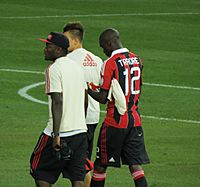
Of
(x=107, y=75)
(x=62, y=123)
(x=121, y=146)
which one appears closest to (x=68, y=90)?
(x=62, y=123)

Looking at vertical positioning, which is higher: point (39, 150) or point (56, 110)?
point (56, 110)

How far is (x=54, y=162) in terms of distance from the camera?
11.0 meters

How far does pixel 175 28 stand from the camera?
30875 millimetres

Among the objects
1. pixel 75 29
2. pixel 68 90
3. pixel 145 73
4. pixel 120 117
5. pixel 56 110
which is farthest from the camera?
pixel 145 73

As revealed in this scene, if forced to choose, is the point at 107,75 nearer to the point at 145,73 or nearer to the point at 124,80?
the point at 124,80

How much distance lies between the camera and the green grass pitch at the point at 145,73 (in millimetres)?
14648

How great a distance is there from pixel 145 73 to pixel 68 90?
12.7 meters

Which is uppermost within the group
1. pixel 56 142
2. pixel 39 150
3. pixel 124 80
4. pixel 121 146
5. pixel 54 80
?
pixel 54 80

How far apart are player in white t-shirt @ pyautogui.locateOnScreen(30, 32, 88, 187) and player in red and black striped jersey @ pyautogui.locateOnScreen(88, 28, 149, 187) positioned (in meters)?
0.84

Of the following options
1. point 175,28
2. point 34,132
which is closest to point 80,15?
point 175,28

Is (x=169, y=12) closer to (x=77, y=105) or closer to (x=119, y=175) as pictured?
(x=119, y=175)

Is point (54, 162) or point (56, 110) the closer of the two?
point (56, 110)

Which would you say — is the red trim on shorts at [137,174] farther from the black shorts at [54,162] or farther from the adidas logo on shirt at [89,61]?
the adidas logo on shirt at [89,61]

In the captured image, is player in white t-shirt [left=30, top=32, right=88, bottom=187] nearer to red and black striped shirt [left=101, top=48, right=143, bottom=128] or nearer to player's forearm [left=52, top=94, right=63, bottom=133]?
player's forearm [left=52, top=94, right=63, bottom=133]
